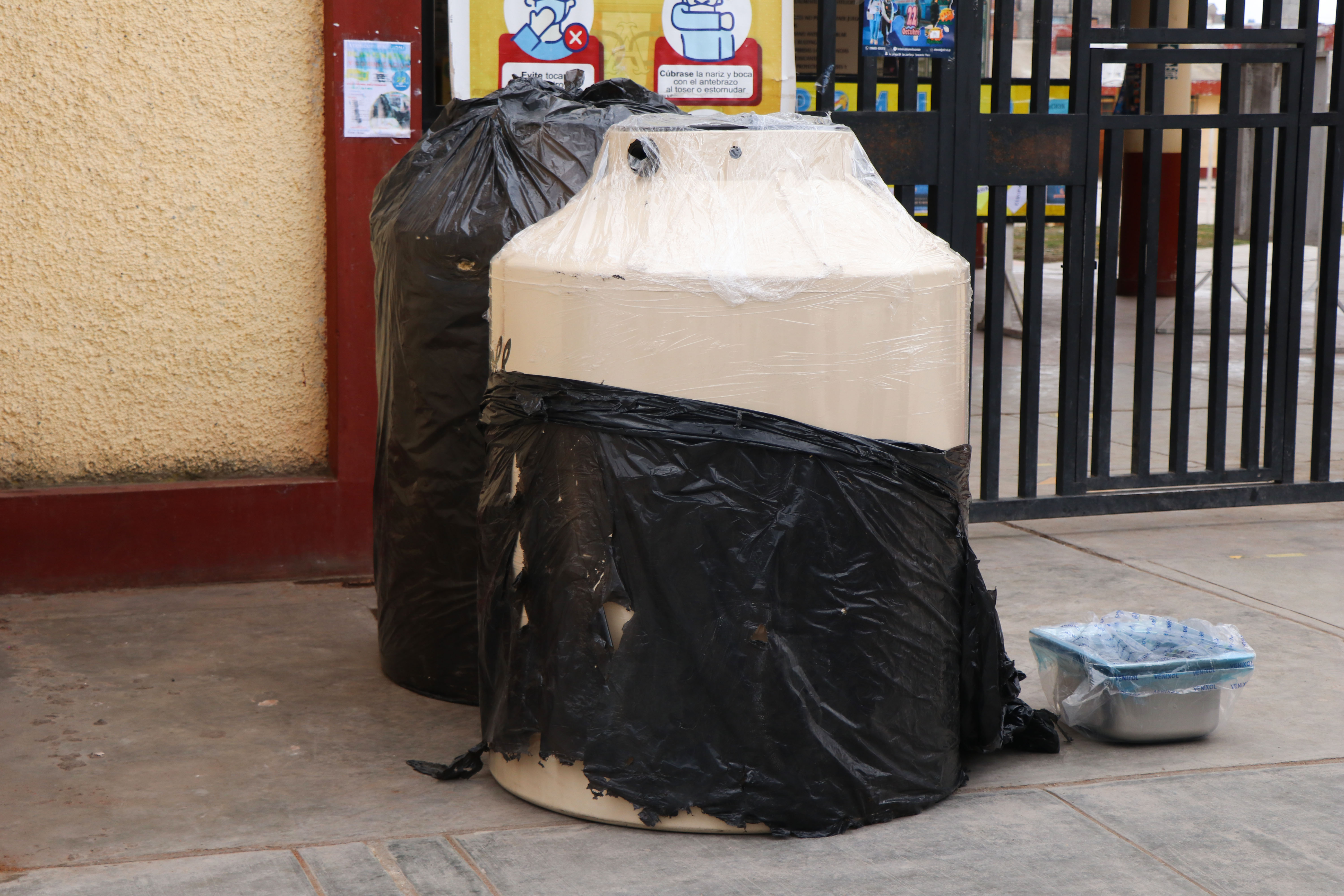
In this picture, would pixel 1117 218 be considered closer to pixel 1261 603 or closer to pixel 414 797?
pixel 1261 603

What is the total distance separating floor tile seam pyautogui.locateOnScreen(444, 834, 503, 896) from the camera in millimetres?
2518

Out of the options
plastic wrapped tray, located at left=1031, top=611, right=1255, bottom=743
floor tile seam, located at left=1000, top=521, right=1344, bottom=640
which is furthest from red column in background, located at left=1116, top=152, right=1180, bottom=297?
plastic wrapped tray, located at left=1031, top=611, right=1255, bottom=743

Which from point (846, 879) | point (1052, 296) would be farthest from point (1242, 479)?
point (1052, 296)

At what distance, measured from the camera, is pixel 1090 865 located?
8.63 ft

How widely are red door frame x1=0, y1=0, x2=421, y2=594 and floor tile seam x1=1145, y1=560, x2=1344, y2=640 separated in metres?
2.62

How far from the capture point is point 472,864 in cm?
A: 262

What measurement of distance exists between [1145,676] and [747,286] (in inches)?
51.2

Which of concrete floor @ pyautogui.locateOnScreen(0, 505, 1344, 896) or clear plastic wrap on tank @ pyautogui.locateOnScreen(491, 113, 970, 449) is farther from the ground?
clear plastic wrap on tank @ pyautogui.locateOnScreen(491, 113, 970, 449)

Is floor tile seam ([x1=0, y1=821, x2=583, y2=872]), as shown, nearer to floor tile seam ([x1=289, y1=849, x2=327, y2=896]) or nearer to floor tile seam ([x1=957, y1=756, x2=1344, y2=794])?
floor tile seam ([x1=289, y1=849, x2=327, y2=896])

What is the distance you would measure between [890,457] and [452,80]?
256 centimetres

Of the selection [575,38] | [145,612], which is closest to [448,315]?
[145,612]

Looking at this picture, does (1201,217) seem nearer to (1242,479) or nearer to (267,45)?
(1242,479)

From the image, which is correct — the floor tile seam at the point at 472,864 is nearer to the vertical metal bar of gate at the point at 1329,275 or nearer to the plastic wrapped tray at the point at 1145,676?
the plastic wrapped tray at the point at 1145,676

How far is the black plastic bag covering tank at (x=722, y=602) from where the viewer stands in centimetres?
263
